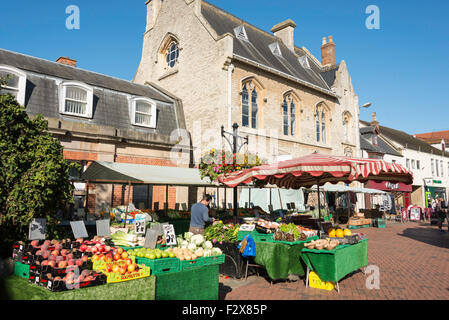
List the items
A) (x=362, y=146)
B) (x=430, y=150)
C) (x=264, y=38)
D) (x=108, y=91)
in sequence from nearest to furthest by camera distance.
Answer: (x=108, y=91), (x=264, y=38), (x=362, y=146), (x=430, y=150)

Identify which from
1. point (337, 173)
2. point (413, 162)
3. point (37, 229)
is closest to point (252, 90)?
point (337, 173)

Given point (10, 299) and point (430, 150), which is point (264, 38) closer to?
point (10, 299)

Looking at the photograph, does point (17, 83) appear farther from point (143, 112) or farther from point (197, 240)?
point (197, 240)

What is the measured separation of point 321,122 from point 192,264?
21531 mm

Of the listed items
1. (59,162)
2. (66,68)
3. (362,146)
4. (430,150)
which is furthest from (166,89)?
(430,150)

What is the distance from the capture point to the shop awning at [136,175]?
9.30 meters

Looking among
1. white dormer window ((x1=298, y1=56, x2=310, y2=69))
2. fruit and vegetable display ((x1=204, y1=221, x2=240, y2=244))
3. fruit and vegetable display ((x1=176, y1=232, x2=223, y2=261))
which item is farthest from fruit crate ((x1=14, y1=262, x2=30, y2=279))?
white dormer window ((x1=298, y1=56, x2=310, y2=69))

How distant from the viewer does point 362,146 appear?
30.4 metres

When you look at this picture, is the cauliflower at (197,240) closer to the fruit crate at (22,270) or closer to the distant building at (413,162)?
the fruit crate at (22,270)

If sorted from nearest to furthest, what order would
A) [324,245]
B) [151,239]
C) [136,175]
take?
[151,239] < [324,245] < [136,175]

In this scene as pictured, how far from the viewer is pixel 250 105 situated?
19.1 meters

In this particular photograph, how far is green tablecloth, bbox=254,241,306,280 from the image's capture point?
690 cm
